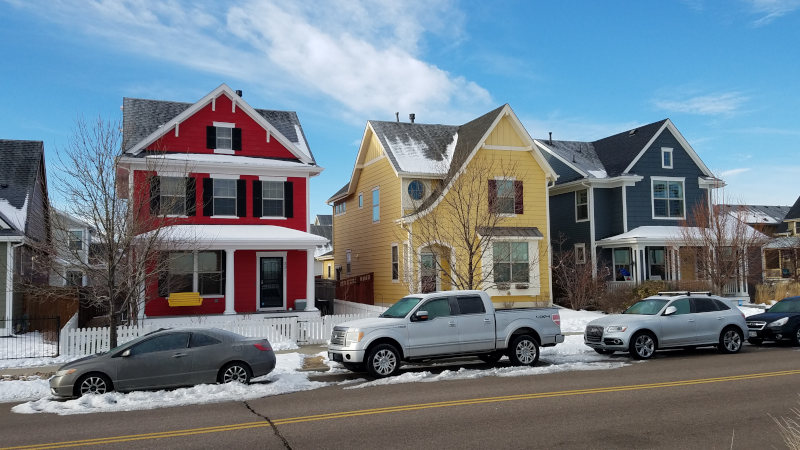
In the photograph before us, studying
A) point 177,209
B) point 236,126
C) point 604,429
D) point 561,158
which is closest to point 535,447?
point 604,429

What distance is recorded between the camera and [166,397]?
1155 centimetres

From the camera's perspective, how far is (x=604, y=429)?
28.1 ft

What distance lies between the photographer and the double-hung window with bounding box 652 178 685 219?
31.3m

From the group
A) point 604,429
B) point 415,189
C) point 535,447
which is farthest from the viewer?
point 415,189

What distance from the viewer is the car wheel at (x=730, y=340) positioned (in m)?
16.7

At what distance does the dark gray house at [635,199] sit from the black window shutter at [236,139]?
52.6ft

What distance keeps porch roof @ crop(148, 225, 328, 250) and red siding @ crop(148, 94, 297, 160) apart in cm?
301

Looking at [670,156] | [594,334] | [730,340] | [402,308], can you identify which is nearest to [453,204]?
[594,334]

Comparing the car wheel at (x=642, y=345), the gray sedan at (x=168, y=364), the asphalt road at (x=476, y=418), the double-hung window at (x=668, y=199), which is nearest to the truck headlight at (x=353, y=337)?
the asphalt road at (x=476, y=418)

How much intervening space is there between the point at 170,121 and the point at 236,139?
2514 millimetres

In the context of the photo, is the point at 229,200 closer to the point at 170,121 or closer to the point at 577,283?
the point at 170,121

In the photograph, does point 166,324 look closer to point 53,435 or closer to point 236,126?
point 236,126

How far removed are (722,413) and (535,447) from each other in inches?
141

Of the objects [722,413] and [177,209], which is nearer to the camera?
[722,413]
